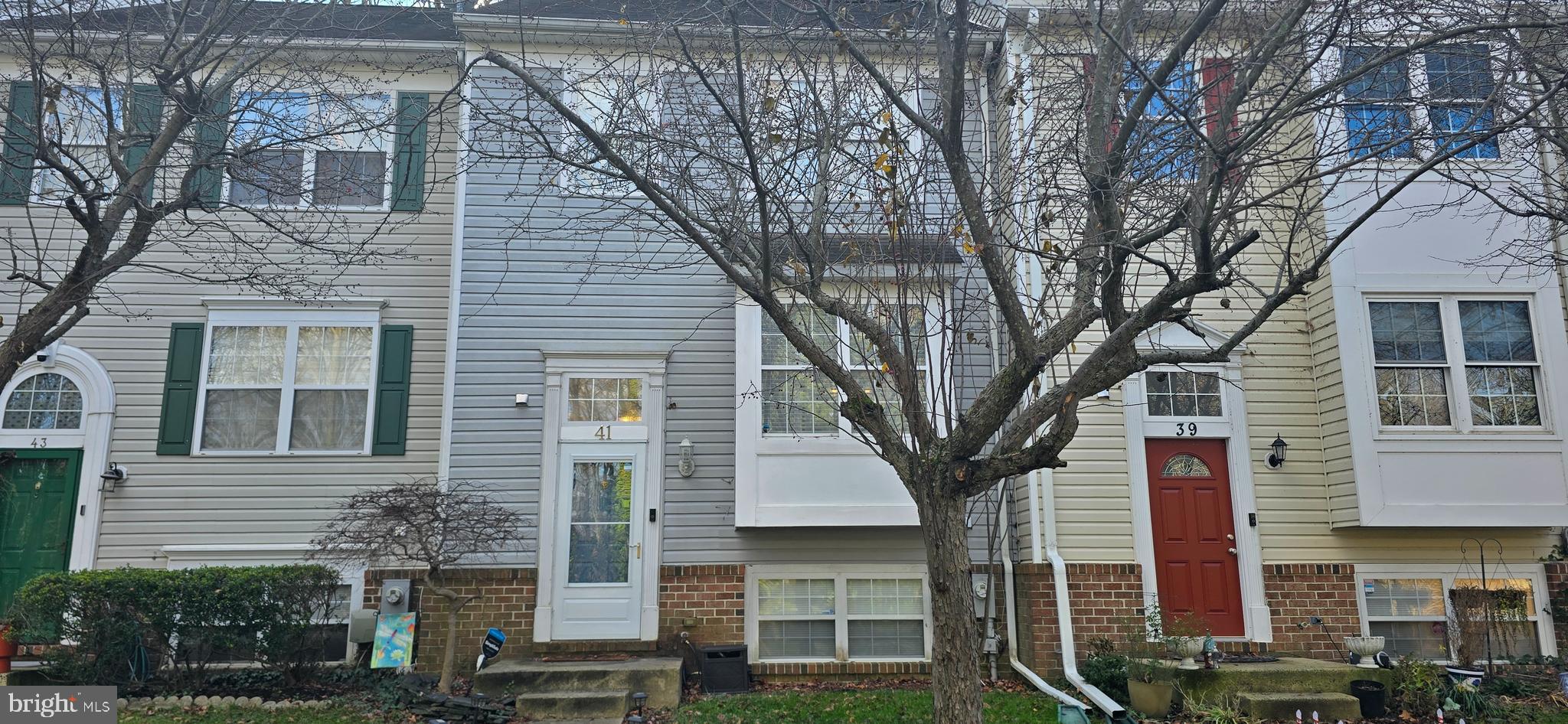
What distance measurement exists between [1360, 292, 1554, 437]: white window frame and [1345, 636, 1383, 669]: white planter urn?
1.86 meters

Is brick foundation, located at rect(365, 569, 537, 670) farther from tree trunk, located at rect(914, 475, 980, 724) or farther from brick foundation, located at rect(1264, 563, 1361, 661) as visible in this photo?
brick foundation, located at rect(1264, 563, 1361, 661)

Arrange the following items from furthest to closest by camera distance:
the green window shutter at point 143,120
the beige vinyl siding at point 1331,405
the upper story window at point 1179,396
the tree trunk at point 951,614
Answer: the upper story window at point 1179,396 → the beige vinyl siding at point 1331,405 → the green window shutter at point 143,120 → the tree trunk at point 951,614

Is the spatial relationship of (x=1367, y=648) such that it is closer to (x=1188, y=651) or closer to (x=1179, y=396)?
(x=1188, y=651)

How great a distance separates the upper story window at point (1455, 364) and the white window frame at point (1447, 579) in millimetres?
1322

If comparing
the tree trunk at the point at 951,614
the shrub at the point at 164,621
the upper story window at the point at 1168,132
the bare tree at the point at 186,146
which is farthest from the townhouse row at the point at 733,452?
the tree trunk at the point at 951,614

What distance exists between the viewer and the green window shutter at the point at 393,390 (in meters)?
9.99

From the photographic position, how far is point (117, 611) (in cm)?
809

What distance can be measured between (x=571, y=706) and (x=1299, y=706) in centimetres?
567

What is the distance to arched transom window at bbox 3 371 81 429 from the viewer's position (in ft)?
32.6

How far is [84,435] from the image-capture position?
9.82 meters

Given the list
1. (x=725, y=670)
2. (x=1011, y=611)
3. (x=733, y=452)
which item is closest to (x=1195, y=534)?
(x=1011, y=611)

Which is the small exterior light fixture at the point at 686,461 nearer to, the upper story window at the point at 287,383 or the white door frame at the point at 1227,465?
the upper story window at the point at 287,383

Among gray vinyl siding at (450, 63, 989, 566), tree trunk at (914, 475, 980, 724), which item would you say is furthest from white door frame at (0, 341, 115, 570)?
tree trunk at (914, 475, 980, 724)

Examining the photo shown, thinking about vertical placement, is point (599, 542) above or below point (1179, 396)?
below
